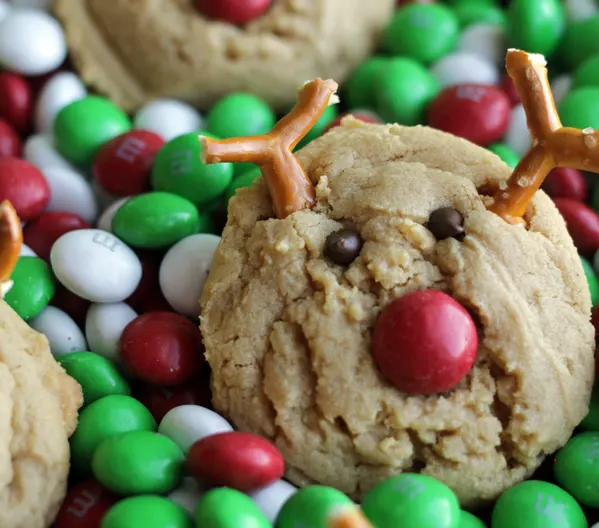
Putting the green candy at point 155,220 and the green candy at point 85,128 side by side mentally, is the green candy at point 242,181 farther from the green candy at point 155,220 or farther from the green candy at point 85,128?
the green candy at point 85,128

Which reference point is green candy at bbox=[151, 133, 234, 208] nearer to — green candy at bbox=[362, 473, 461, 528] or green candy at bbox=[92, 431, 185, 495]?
green candy at bbox=[92, 431, 185, 495]

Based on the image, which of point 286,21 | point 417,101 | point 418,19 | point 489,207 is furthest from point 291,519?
point 418,19

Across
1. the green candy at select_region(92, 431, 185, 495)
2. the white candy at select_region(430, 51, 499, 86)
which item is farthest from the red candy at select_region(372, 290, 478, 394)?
the white candy at select_region(430, 51, 499, 86)

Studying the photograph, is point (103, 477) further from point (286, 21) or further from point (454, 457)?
point (286, 21)

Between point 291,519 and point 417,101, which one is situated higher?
point 417,101

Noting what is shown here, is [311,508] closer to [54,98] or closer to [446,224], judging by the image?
[446,224]

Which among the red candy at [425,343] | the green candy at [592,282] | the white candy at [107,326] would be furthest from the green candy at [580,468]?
the white candy at [107,326]
